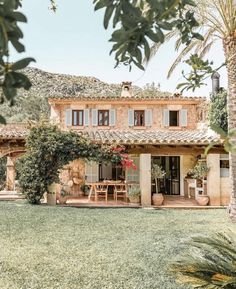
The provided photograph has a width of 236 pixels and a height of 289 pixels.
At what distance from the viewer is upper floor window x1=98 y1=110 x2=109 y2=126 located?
21234mm

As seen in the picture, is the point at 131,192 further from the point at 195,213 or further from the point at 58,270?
the point at 58,270

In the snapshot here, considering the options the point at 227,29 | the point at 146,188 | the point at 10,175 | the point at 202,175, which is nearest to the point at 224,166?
the point at 202,175

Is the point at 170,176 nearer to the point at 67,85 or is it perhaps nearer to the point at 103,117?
the point at 103,117

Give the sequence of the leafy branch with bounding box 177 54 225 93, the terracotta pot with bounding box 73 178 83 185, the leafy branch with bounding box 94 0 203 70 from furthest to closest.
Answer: the terracotta pot with bounding box 73 178 83 185 → the leafy branch with bounding box 177 54 225 93 → the leafy branch with bounding box 94 0 203 70

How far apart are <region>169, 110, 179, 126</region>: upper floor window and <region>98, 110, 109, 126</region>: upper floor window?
3817mm

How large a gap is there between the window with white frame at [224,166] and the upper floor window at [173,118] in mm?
5725

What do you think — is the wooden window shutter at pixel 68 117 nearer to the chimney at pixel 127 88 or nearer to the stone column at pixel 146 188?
the chimney at pixel 127 88

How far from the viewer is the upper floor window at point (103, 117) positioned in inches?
836

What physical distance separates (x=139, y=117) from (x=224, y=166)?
6.89 metres

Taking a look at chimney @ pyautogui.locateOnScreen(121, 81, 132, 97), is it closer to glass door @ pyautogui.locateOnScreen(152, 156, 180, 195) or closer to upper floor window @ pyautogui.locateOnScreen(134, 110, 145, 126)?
upper floor window @ pyautogui.locateOnScreen(134, 110, 145, 126)

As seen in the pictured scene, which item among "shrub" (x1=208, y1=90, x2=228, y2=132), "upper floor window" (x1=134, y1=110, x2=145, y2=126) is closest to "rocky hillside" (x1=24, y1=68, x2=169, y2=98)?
"shrub" (x1=208, y1=90, x2=228, y2=132)

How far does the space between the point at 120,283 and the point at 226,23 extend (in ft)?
29.5

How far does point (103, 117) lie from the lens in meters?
21.3

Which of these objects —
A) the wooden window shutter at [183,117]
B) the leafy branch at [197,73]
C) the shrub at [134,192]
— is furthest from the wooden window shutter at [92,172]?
the leafy branch at [197,73]
